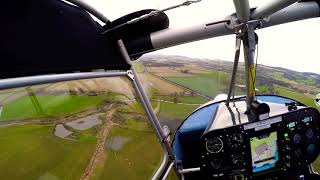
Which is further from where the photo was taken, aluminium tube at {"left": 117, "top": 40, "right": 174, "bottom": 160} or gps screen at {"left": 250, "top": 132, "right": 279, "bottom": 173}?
gps screen at {"left": 250, "top": 132, "right": 279, "bottom": 173}

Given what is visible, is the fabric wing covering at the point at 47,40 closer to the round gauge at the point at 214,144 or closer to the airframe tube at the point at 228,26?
the airframe tube at the point at 228,26

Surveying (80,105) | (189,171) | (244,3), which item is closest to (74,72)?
(80,105)

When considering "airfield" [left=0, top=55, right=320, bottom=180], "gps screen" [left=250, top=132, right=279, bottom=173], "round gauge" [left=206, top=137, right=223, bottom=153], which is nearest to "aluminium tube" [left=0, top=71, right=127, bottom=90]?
"airfield" [left=0, top=55, right=320, bottom=180]

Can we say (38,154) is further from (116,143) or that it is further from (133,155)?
(133,155)

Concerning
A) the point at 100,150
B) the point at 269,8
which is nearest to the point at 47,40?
the point at 100,150

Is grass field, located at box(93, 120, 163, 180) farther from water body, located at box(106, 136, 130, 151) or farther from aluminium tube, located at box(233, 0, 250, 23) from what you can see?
aluminium tube, located at box(233, 0, 250, 23)

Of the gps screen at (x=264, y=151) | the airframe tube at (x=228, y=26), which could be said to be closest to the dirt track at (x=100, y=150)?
the airframe tube at (x=228, y=26)

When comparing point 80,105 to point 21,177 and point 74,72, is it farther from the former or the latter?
point 21,177
